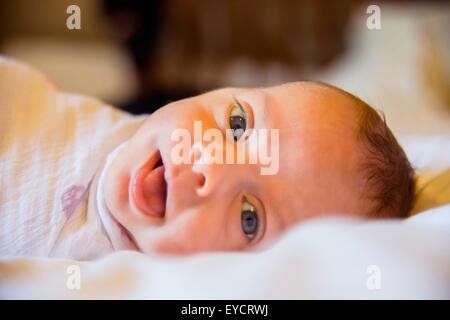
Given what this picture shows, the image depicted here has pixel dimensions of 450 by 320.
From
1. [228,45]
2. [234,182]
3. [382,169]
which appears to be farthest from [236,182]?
[228,45]

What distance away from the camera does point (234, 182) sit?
406mm

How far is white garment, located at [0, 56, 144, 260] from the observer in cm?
42

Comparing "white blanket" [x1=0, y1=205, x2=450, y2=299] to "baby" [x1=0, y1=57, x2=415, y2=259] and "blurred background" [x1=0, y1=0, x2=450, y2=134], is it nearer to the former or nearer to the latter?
"baby" [x1=0, y1=57, x2=415, y2=259]

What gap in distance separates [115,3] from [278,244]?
1.22 metres

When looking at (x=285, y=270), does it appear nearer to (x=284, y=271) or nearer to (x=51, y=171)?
(x=284, y=271)

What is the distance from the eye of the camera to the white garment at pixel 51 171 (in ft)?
1.39

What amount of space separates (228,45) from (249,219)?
4.05ft

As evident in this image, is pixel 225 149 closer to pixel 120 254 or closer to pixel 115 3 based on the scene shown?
pixel 120 254

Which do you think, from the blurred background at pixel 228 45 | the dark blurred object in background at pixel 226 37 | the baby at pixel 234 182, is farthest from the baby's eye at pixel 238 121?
the dark blurred object in background at pixel 226 37

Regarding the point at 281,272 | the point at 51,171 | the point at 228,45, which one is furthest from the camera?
the point at 228,45

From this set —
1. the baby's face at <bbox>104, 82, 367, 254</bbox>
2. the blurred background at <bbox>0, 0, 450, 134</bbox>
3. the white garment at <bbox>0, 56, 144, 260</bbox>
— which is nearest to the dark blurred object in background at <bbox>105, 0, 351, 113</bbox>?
the blurred background at <bbox>0, 0, 450, 134</bbox>

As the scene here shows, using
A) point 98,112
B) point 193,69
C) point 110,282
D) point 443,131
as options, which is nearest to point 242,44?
point 193,69

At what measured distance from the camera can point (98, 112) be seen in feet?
1.84

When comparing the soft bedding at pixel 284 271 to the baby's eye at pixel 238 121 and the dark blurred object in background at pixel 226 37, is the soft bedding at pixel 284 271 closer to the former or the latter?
the baby's eye at pixel 238 121
